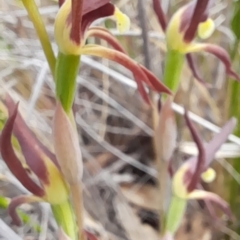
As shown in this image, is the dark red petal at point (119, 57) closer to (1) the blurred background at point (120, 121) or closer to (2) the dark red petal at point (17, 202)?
(2) the dark red petal at point (17, 202)

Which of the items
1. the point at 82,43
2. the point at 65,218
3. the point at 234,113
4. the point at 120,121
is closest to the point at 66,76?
the point at 82,43

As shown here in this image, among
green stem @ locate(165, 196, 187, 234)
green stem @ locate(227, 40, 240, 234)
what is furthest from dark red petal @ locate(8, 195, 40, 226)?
green stem @ locate(227, 40, 240, 234)

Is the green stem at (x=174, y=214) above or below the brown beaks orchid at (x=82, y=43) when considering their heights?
below

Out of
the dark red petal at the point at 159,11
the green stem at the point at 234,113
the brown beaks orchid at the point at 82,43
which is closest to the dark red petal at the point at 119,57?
the brown beaks orchid at the point at 82,43

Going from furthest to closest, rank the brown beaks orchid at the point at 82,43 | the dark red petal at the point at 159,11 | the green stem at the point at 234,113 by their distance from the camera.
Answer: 1. the green stem at the point at 234,113
2. the dark red petal at the point at 159,11
3. the brown beaks orchid at the point at 82,43

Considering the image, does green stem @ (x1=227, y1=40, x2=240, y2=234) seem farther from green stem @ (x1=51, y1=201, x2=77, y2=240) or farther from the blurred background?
green stem @ (x1=51, y1=201, x2=77, y2=240)

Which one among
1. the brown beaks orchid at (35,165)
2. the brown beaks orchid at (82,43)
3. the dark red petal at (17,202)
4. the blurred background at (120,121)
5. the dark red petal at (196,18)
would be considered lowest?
the blurred background at (120,121)
